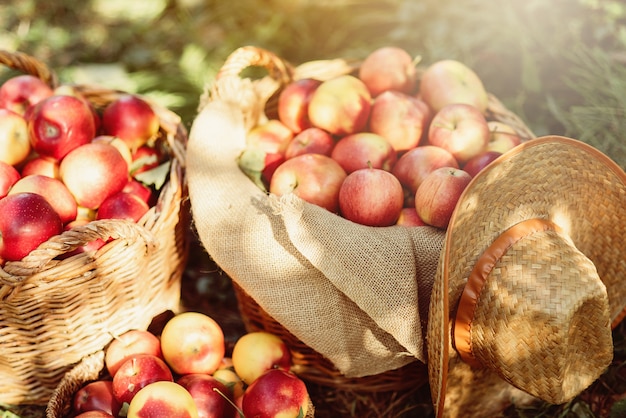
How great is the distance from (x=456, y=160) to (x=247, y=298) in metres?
0.87

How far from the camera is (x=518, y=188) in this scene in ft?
4.98

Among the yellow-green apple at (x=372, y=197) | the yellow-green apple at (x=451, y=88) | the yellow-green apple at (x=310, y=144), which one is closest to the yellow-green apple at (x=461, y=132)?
the yellow-green apple at (x=451, y=88)

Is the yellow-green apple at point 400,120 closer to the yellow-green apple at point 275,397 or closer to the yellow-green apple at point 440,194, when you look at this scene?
the yellow-green apple at point 440,194

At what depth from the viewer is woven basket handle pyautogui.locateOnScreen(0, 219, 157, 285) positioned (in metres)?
1.53

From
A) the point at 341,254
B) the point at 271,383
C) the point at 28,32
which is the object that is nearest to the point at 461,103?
the point at 341,254

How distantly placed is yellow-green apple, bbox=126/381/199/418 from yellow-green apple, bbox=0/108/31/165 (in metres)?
1.03

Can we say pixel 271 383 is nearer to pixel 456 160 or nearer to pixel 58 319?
pixel 58 319

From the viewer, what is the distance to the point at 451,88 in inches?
86.1

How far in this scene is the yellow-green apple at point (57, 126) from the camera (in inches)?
79.1

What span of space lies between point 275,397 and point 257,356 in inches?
8.6

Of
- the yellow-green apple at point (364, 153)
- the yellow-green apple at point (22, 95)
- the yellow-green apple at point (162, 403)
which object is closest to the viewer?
the yellow-green apple at point (162, 403)

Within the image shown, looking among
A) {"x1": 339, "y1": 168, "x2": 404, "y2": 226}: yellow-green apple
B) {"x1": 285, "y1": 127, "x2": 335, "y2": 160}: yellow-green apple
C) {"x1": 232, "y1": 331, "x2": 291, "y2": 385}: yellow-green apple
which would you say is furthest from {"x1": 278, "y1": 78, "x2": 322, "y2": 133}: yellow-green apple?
{"x1": 232, "y1": 331, "x2": 291, "y2": 385}: yellow-green apple

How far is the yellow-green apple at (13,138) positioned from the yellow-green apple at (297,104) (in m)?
0.96

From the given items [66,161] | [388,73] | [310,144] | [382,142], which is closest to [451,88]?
[388,73]
